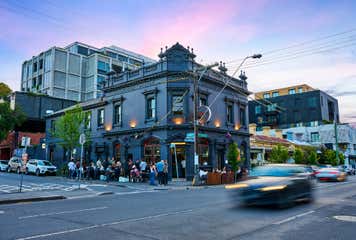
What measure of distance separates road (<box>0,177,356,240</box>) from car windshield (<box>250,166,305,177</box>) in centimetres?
116

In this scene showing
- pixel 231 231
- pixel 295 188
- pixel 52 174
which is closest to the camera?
pixel 231 231

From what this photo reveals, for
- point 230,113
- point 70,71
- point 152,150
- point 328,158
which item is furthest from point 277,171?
point 70,71

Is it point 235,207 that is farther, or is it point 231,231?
point 235,207

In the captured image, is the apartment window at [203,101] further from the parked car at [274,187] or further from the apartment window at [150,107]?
the parked car at [274,187]

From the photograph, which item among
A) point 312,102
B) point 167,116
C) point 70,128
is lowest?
point 70,128

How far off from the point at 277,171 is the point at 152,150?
1789 cm

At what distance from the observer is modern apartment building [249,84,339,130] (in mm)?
74838

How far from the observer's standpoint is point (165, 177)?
2288cm

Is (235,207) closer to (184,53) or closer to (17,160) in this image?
(184,53)

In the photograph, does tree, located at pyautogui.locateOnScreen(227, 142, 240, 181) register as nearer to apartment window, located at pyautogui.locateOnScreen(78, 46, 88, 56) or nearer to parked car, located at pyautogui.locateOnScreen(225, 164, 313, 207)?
parked car, located at pyautogui.locateOnScreen(225, 164, 313, 207)

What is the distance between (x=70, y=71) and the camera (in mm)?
76062

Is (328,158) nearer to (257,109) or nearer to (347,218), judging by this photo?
(257,109)

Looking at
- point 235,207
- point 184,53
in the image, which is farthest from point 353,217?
point 184,53

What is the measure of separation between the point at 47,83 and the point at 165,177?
199 feet
